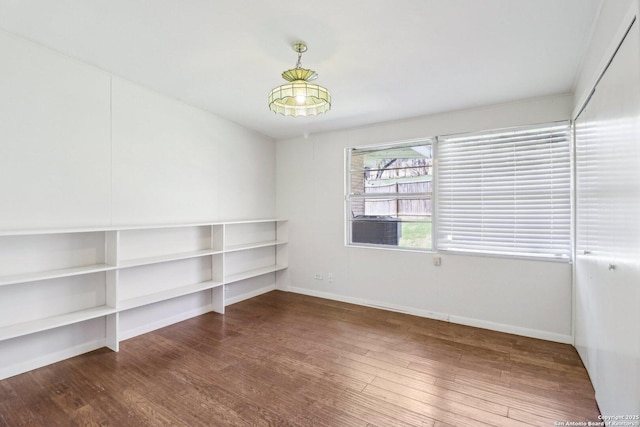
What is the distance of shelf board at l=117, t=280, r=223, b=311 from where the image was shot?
3109 mm

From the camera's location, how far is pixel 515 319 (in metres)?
3.40

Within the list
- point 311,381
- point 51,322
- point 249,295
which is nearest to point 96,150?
point 51,322

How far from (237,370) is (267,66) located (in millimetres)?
2728

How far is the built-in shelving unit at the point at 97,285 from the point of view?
2516 millimetres

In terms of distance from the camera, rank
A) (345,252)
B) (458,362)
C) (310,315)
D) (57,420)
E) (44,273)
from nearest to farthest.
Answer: (57,420)
(44,273)
(458,362)
(310,315)
(345,252)

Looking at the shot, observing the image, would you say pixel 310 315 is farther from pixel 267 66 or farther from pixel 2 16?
pixel 2 16

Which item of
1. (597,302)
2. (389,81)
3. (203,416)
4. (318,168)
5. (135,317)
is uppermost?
(389,81)

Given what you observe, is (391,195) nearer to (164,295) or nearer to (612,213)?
(612,213)

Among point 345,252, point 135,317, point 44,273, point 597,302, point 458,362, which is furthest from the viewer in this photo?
point 345,252

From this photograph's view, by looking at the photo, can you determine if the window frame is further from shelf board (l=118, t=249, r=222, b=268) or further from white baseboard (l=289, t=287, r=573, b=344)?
shelf board (l=118, t=249, r=222, b=268)

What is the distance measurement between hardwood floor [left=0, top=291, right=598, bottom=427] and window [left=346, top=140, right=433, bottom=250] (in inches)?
50.0

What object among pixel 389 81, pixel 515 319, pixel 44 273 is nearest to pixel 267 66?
pixel 389 81

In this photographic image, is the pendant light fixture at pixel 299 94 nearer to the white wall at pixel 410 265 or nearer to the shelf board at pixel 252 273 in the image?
the white wall at pixel 410 265

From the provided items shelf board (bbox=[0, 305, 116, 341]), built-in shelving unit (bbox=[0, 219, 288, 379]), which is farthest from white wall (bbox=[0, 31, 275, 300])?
shelf board (bbox=[0, 305, 116, 341])
